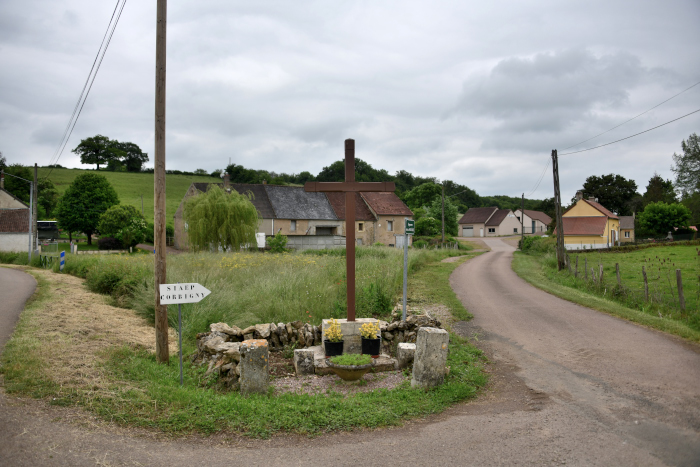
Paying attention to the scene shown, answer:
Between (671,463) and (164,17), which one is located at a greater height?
(164,17)

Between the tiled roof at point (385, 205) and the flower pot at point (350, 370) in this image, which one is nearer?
the flower pot at point (350, 370)

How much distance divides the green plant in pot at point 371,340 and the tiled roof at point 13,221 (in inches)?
1921

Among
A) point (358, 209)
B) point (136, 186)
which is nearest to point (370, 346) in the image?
point (358, 209)

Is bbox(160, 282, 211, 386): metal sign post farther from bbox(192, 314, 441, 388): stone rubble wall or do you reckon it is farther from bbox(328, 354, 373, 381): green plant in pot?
bbox(328, 354, 373, 381): green plant in pot

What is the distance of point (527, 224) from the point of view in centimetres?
8688

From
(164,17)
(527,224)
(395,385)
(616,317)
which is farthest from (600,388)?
(527,224)

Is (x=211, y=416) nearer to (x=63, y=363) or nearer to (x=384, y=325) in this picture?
(x=63, y=363)

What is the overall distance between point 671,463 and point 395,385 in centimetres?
356

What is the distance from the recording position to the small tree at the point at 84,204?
181 feet

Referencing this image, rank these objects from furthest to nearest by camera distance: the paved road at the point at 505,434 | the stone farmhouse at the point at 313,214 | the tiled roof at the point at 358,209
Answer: the tiled roof at the point at 358,209 < the stone farmhouse at the point at 313,214 < the paved road at the point at 505,434

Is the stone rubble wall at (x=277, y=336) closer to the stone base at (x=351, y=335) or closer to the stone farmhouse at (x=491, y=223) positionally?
the stone base at (x=351, y=335)

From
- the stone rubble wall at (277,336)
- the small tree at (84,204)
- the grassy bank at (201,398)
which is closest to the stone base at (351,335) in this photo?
the stone rubble wall at (277,336)

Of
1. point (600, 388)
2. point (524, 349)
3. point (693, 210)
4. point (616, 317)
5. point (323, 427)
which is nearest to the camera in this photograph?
point (323, 427)

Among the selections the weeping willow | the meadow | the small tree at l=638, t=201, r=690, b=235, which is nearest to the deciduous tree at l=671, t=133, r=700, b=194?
the small tree at l=638, t=201, r=690, b=235
